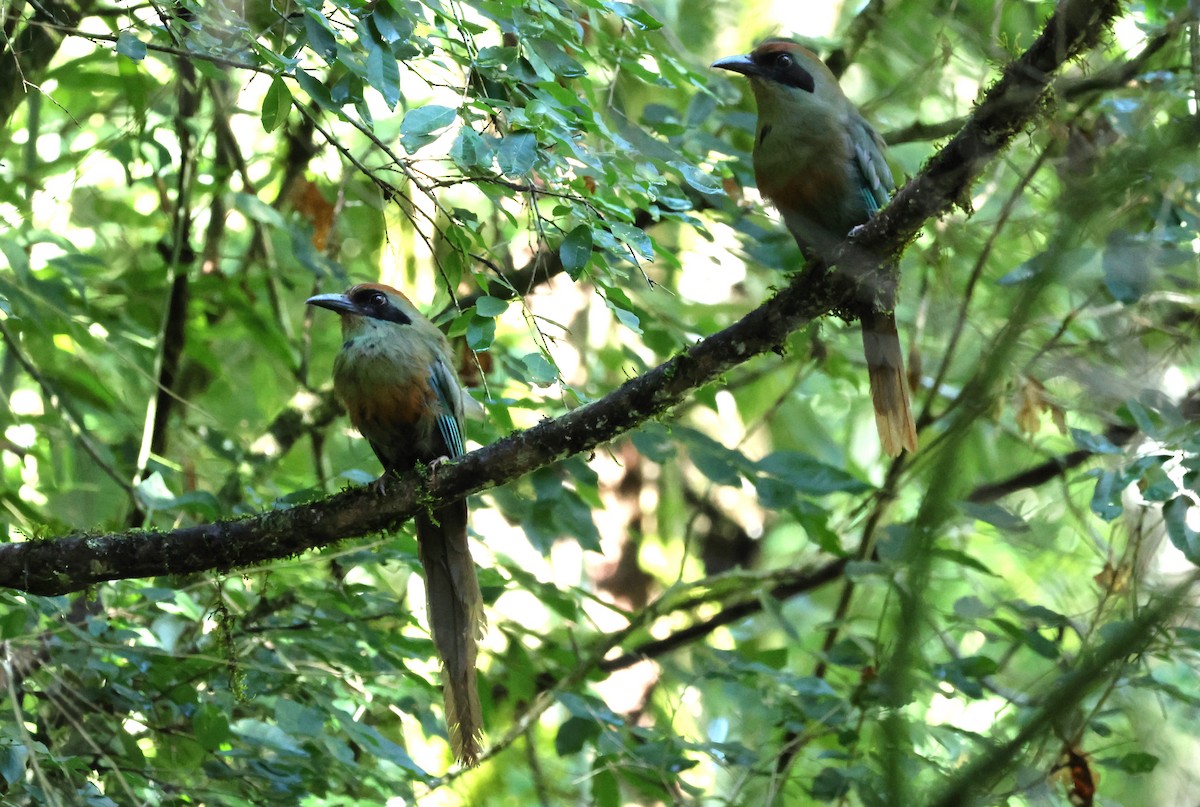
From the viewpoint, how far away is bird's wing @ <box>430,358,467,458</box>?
14.9 ft

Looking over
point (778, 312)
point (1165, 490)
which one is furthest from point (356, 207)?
point (1165, 490)

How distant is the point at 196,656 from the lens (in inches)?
150

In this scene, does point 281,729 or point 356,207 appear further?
point 356,207

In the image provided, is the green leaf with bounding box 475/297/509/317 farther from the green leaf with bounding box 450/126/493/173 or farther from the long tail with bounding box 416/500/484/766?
the long tail with bounding box 416/500/484/766

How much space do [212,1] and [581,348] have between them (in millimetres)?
3361

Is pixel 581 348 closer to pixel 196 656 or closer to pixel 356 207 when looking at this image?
pixel 356 207

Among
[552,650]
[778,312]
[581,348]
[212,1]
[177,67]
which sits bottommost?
[778,312]

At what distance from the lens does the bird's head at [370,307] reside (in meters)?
4.66

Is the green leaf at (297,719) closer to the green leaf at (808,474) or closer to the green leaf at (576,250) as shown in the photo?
the green leaf at (576,250)

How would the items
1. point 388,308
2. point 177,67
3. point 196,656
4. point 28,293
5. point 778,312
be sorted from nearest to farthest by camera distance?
point 778,312 → point 196,656 → point 28,293 → point 388,308 → point 177,67

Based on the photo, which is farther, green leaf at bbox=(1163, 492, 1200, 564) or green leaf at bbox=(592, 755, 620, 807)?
green leaf at bbox=(592, 755, 620, 807)

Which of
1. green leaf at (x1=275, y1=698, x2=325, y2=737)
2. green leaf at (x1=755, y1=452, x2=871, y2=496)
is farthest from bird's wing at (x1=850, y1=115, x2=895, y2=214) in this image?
green leaf at (x1=275, y1=698, x2=325, y2=737)

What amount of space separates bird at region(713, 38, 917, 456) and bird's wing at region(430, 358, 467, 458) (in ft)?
4.59

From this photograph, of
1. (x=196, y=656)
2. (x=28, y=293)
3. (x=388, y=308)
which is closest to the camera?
(x=196, y=656)
